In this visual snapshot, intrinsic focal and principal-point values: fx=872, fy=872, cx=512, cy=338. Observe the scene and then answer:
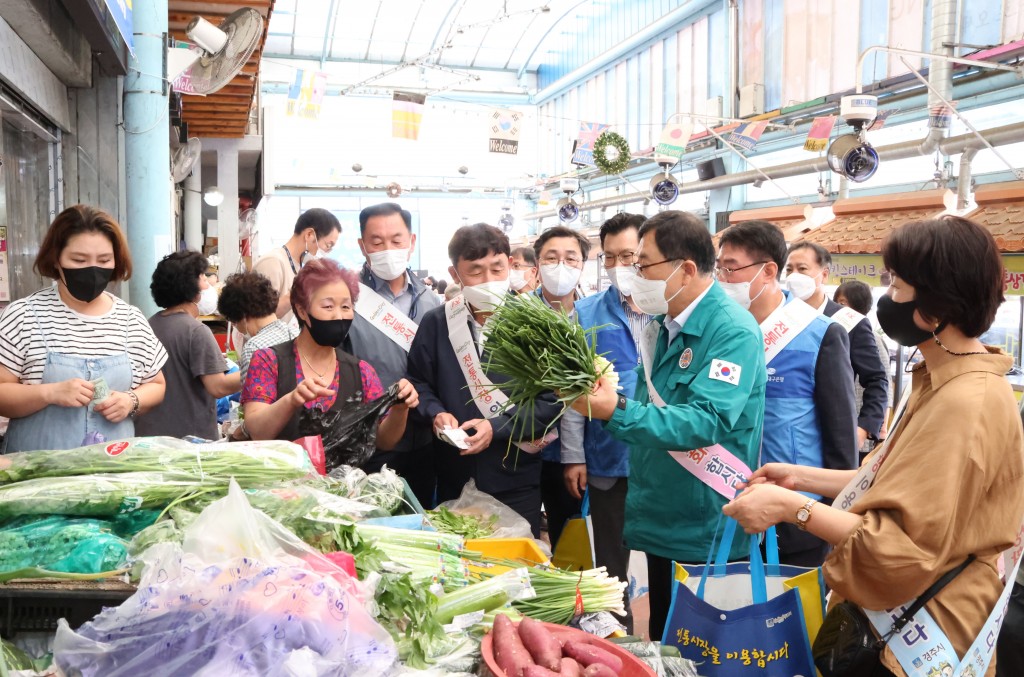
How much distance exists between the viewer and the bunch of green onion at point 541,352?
8.14ft

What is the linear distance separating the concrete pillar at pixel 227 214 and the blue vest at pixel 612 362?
Result: 9.23 metres

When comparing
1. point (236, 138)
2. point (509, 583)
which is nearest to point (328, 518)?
point (509, 583)

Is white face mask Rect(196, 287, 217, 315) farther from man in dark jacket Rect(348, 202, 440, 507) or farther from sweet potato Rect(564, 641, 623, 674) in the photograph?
sweet potato Rect(564, 641, 623, 674)

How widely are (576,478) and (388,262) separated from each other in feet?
3.85

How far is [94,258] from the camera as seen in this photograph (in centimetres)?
297

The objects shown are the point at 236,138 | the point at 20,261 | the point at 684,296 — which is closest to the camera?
the point at 684,296

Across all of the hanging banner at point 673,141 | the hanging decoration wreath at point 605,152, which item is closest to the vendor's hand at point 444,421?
the hanging banner at point 673,141

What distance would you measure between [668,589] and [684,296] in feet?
3.23

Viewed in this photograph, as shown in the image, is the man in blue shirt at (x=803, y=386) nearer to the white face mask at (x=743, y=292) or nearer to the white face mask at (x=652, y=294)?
the white face mask at (x=743, y=292)

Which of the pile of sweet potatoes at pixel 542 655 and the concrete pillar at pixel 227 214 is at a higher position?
the concrete pillar at pixel 227 214

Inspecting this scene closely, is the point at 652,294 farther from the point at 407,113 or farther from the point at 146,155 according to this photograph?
the point at 407,113

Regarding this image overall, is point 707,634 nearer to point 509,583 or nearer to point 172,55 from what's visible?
point 509,583

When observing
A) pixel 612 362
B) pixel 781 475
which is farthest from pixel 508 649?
pixel 612 362

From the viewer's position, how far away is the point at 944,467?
6.00 ft
